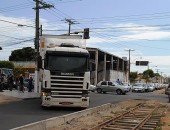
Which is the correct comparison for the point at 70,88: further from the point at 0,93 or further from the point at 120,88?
the point at 120,88

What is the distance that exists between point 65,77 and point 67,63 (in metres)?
0.74

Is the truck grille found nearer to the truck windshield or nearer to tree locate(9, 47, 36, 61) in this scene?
the truck windshield

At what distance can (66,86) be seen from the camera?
68.7 ft

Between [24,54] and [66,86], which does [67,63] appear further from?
[24,54]

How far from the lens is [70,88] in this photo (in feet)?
68.8

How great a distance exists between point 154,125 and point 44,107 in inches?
292

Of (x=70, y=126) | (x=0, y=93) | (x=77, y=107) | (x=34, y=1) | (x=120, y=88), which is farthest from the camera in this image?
(x=120, y=88)

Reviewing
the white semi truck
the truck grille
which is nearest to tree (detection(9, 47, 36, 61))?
the white semi truck

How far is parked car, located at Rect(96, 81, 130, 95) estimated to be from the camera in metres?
51.2

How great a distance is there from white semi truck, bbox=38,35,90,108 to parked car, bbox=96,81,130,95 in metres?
30.1

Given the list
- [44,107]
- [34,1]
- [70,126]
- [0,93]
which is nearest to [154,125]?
[70,126]

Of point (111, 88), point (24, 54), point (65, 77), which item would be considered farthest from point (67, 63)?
point (24, 54)

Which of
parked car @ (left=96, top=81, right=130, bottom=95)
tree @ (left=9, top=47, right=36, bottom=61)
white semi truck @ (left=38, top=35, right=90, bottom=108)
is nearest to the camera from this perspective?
white semi truck @ (left=38, top=35, right=90, bottom=108)

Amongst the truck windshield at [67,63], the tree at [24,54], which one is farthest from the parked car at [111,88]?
the tree at [24,54]
